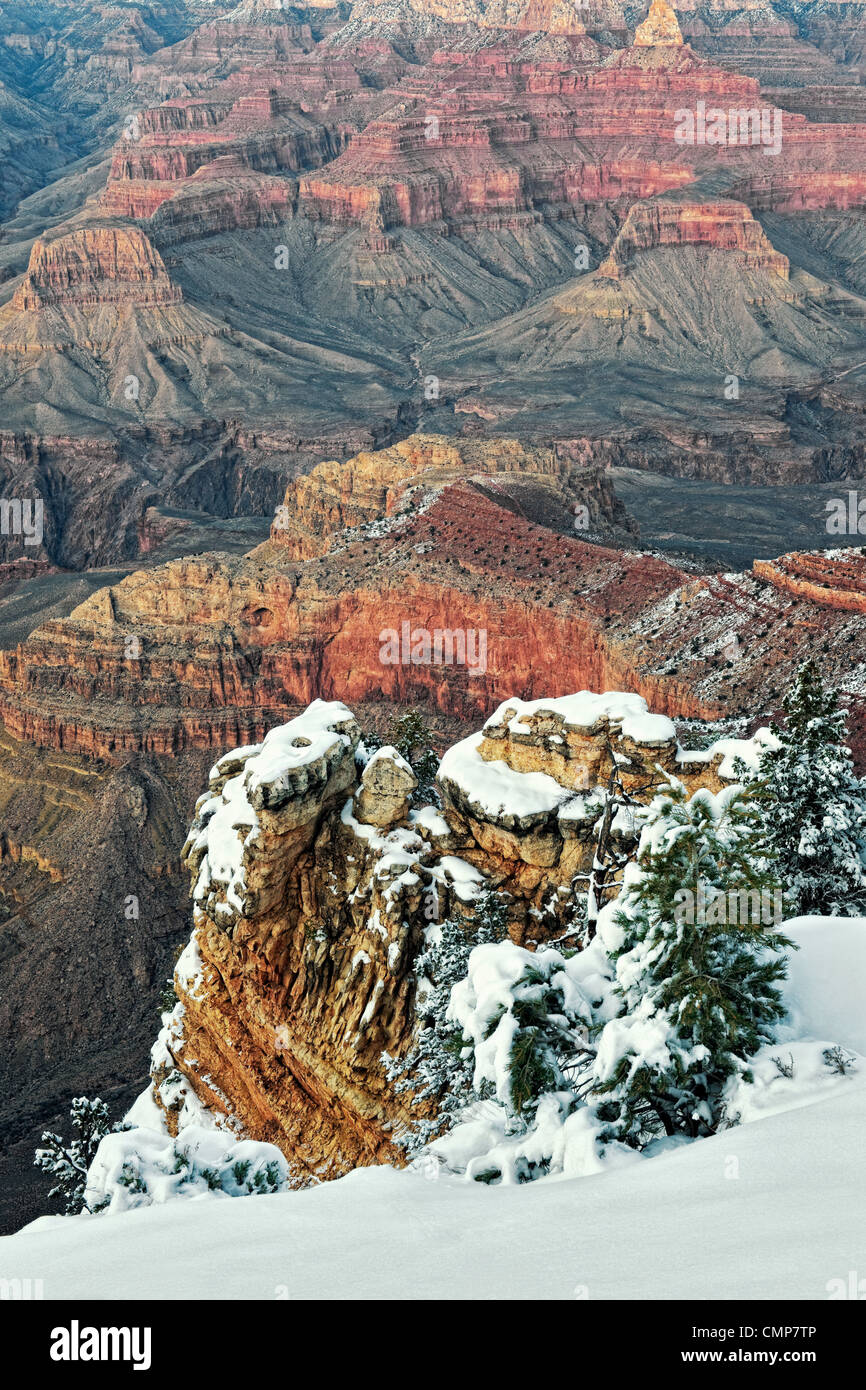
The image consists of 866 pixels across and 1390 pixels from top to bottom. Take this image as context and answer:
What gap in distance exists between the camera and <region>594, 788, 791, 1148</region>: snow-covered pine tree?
25.3m

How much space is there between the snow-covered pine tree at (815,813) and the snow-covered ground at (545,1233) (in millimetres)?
14144

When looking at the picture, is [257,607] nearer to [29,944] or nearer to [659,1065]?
[29,944]

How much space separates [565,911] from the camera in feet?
130

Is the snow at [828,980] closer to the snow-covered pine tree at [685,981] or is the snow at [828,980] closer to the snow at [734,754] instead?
the snow-covered pine tree at [685,981]

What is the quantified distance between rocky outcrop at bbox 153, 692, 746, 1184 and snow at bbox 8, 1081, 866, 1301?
14.5 metres

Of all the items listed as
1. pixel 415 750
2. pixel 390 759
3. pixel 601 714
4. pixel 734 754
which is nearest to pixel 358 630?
pixel 415 750

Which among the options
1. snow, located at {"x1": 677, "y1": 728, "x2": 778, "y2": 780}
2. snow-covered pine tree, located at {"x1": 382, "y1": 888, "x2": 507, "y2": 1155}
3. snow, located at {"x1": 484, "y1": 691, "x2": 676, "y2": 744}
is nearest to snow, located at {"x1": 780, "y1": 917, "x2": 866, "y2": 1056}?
snow-covered pine tree, located at {"x1": 382, "y1": 888, "x2": 507, "y2": 1155}

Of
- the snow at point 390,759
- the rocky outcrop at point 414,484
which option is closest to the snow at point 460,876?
the snow at point 390,759

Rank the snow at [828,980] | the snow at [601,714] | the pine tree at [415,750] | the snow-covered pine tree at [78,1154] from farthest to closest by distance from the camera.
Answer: the pine tree at [415,750] < the snow at [601,714] < the snow-covered pine tree at [78,1154] < the snow at [828,980]

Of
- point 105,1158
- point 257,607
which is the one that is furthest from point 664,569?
point 105,1158

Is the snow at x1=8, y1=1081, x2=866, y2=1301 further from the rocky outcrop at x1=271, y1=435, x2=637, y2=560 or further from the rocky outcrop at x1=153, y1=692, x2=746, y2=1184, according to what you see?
the rocky outcrop at x1=271, y1=435, x2=637, y2=560

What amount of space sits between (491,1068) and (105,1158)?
27.5ft

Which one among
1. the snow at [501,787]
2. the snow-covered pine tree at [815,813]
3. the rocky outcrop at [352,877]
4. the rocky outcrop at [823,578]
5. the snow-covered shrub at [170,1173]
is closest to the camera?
the snow-covered shrub at [170,1173]

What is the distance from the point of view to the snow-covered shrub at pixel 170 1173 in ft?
95.9
